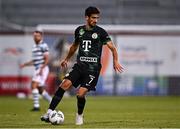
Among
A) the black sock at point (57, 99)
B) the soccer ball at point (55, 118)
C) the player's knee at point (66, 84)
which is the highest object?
the player's knee at point (66, 84)

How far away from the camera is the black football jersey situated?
1302 cm

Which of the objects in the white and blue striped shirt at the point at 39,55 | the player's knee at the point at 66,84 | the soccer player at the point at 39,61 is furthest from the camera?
the white and blue striped shirt at the point at 39,55

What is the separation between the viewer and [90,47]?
513 inches

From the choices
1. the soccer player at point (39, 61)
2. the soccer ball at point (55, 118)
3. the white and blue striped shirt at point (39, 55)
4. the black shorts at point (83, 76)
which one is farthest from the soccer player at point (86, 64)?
the white and blue striped shirt at point (39, 55)

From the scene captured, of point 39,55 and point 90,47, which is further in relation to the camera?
point 39,55

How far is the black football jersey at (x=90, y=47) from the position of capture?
42.7 feet

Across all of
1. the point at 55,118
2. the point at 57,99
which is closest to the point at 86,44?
the point at 57,99

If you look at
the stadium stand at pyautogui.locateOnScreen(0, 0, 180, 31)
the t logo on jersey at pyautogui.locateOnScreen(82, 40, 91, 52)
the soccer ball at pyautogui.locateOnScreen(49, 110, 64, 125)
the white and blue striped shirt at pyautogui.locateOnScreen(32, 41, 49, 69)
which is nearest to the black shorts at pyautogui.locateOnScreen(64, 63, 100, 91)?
the t logo on jersey at pyautogui.locateOnScreen(82, 40, 91, 52)

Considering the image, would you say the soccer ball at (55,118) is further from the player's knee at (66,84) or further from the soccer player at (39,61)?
the soccer player at (39,61)

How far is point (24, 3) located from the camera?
33.4 m

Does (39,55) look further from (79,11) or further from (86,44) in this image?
(79,11)

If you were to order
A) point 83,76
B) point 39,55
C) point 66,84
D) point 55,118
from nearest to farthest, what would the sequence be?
point 55,118 → point 66,84 → point 83,76 → point 39,55

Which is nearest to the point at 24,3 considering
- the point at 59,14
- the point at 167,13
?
the point at 59,14

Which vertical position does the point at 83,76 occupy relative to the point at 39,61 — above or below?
above
